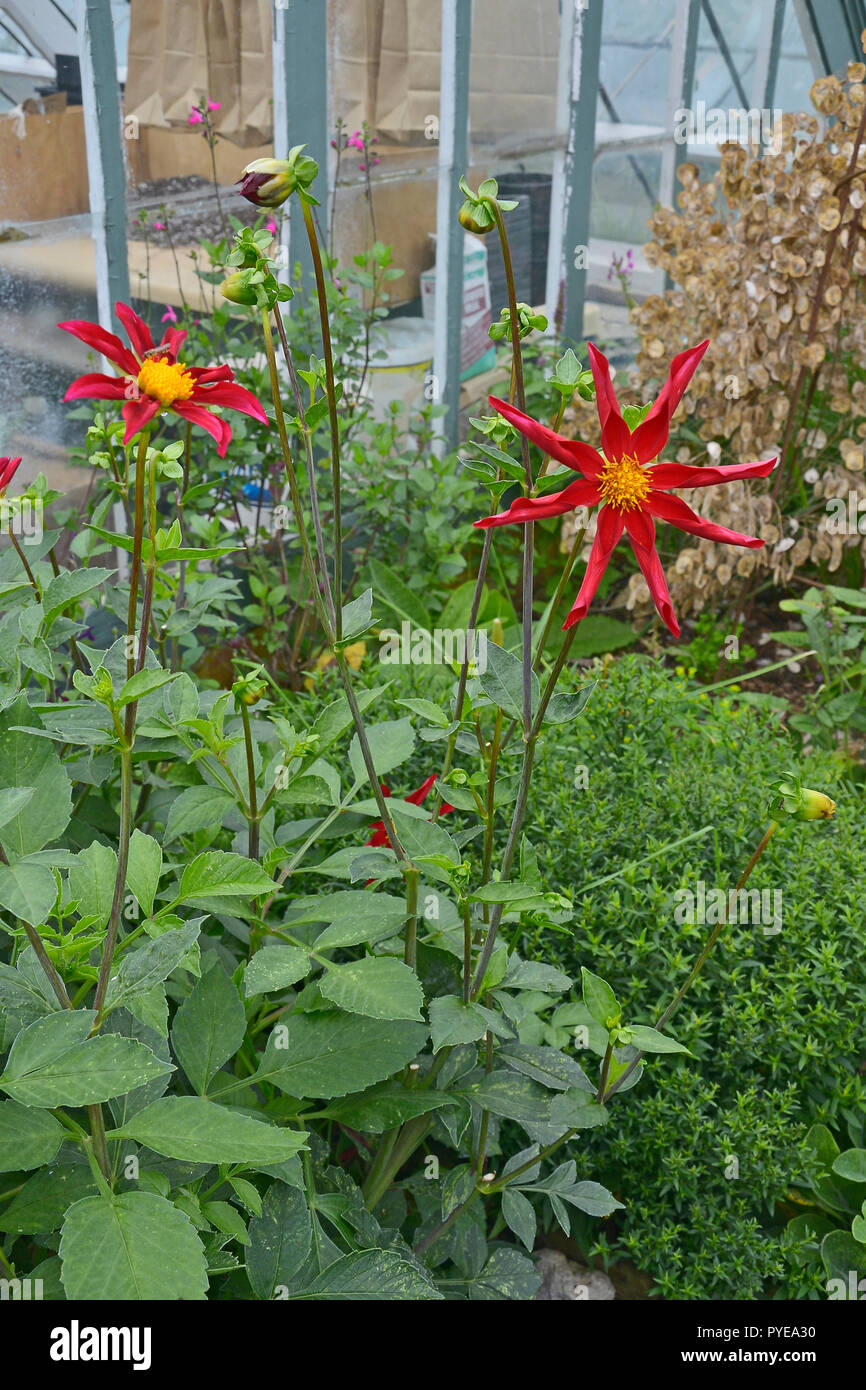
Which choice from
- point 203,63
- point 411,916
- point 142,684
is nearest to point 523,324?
point 142,684

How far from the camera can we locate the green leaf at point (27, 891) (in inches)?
32.5

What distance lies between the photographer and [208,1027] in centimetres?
110

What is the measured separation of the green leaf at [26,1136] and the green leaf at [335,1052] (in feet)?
0.72

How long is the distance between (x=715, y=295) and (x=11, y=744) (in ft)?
8.06

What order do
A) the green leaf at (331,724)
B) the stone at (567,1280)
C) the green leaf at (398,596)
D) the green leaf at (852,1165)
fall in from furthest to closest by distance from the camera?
1. the green leaf at (398,596)
2. the stone at (567,1280)
3. the green leaf at (852,1165)
4. the green leaf at (331,724)

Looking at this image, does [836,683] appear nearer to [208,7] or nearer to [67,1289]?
[208,7]

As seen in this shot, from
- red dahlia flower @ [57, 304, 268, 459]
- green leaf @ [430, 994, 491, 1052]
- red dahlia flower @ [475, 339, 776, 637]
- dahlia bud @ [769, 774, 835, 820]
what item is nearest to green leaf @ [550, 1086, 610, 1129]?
green leaf @ [430, 994, 491, 1052]

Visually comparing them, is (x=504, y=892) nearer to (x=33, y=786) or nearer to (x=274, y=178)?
(x=33, y=786)

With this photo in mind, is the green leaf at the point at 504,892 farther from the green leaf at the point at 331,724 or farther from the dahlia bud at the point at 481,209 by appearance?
the dahlia bud at the point at 481,209

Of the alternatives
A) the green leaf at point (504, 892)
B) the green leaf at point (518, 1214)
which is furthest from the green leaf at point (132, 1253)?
the green leaf at point (518, 1214)

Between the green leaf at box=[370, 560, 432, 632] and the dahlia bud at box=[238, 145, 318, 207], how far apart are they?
1626 mm

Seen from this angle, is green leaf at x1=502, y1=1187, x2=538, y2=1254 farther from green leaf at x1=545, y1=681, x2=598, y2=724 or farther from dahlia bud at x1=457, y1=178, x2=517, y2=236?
dahlia bud at x1=457, y1=178, x2=517, y2=236

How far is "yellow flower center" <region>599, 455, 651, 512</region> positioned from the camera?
82 cm

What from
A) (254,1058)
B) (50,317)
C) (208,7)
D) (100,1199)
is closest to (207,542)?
(50,317)
